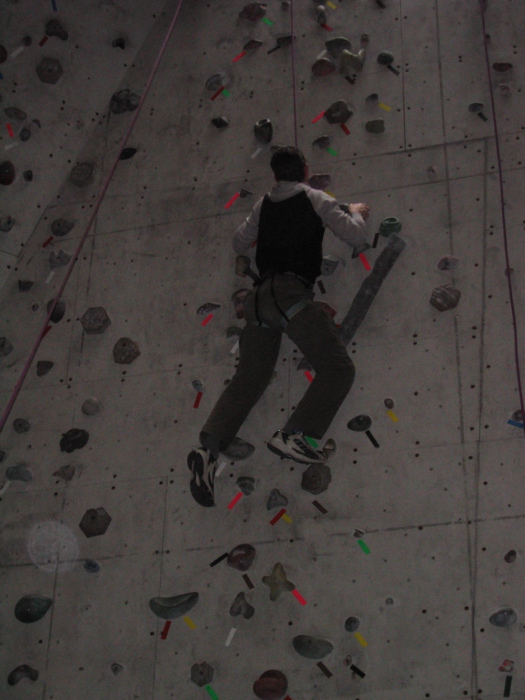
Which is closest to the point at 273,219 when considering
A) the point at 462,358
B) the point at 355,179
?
the point at 355,179

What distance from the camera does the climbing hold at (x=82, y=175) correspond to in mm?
3957

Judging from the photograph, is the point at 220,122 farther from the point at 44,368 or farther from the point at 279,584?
the point at 279,584

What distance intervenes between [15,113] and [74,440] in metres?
1.69

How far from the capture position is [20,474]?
3391 mm

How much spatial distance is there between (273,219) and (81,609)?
1.68 m

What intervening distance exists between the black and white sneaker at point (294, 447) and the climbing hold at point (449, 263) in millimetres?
963

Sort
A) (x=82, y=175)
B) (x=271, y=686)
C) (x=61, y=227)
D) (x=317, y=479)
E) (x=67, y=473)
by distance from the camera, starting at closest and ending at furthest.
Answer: (x=271, y=686)
(x=317, y=479)
(x=67, y=473)
(x=61, y=227)
(x=82, y=175)

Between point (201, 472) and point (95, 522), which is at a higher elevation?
point (201, 472)

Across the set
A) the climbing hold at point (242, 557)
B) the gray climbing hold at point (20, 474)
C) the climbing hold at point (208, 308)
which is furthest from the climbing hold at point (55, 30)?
the climbing hold at point (242, 557)

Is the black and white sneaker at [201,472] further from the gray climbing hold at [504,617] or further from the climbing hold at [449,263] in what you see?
the climbing hold at [449,263]

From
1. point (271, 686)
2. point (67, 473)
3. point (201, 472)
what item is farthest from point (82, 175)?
point (271, 686)

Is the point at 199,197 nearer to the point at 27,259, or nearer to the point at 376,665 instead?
the point at 27,259

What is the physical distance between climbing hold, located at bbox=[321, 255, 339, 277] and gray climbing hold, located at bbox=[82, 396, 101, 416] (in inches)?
44.0

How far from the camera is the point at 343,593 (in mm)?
2881
